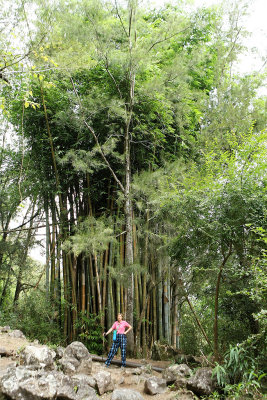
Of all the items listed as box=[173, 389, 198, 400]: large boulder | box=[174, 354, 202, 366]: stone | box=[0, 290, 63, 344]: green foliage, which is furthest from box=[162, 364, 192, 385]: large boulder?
box=[0, 290, 63, 344]: green foliage

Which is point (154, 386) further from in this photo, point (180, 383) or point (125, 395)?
point (125, 395)

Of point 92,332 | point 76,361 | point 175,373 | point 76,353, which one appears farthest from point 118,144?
point 175,373

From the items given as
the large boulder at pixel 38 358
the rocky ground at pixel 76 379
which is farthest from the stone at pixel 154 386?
the large boulder at pixel 38 358

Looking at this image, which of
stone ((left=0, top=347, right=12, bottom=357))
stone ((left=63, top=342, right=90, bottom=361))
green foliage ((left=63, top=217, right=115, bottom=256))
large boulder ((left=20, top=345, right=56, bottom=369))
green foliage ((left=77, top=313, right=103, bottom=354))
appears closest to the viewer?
large boulder ((left=20, top=345, right=56, bottom=369))

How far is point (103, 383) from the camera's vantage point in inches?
136

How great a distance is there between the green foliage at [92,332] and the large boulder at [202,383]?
2327 millimetres

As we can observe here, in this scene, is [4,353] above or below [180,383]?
above

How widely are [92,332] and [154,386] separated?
2.22 m

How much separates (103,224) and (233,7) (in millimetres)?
5489

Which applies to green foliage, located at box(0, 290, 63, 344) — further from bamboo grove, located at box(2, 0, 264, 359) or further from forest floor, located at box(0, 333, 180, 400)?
forest floor, located at box(0, 333, 180, 400)

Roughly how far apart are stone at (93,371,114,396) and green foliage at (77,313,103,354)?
196 centimetres

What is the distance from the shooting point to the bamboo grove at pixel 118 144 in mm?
5358

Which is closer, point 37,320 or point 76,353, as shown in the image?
point 76,353

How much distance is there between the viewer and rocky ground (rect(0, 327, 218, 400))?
2793 millimetres
